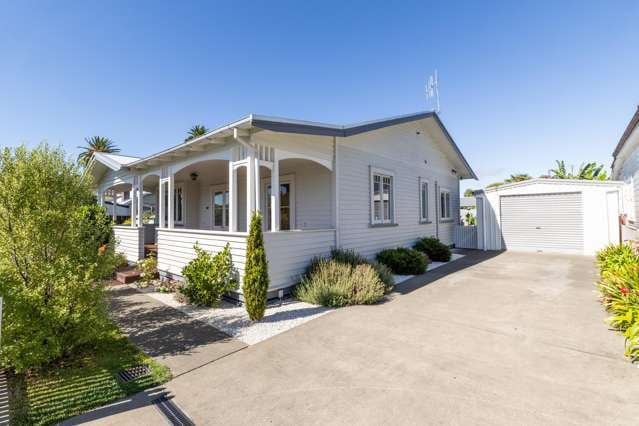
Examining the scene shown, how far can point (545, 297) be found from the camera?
6.38 metres

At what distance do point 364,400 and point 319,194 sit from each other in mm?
6100

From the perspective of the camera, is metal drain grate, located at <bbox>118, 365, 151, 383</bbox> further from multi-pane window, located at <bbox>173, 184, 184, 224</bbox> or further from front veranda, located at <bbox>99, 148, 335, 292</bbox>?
multi-pane window, located at <bbox>173, 184, 184, 224</bbox>

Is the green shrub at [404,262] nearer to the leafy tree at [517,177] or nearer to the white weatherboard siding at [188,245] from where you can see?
the white weatherboard siding at [188,245]

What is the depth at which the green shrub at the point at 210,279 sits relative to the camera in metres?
6.04

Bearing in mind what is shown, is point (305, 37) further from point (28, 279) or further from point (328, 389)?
point (328, 389)

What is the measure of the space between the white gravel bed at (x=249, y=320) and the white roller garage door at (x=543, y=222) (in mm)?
12636

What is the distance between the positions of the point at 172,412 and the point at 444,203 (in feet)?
48.2

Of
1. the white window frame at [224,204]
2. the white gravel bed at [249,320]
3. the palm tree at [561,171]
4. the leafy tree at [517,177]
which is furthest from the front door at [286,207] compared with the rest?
the leafy tree at [517,177]

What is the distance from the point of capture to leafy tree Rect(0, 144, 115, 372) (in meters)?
3.37

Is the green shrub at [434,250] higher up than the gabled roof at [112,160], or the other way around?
the gabled roof at [112,160]

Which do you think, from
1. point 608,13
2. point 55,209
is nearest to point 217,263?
point 55,209

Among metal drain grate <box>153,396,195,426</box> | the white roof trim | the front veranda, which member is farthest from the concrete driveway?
the white roof trim

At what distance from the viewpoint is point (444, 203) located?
14844mm

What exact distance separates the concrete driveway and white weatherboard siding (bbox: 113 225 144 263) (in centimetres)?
837
